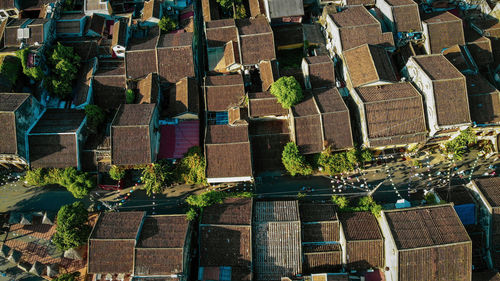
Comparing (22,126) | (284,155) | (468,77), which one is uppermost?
(468,77)

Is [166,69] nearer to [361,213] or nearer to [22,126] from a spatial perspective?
[22,126]

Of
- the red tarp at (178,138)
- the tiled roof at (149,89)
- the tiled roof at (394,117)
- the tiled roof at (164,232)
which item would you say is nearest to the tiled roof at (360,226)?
the tiled roof at (394,117)

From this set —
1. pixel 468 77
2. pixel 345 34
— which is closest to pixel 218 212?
pixel 345 34

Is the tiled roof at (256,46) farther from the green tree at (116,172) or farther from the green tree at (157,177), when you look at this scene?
the green tree at (116,172)

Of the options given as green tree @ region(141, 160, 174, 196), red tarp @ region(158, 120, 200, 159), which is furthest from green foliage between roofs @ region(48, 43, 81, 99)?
green tree @ region(141, 160, 174, 196)

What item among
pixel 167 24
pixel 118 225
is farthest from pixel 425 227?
pixel 167 24

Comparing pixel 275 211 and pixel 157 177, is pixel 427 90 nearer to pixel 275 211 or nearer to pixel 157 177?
pixel 275 211

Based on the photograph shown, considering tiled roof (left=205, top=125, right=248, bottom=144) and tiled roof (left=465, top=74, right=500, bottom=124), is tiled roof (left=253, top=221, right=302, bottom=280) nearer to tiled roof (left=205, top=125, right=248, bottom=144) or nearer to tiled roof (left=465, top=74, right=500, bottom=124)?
tiled roof (left=205, top=125, right=248, bottom=144)
